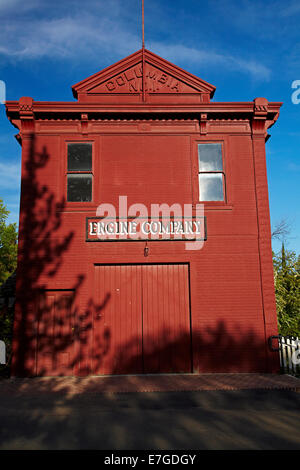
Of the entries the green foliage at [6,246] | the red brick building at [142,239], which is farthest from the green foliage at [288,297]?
the green foliage at [6,246]

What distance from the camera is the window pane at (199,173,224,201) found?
1148cm

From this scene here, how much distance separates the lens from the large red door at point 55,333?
1041cm

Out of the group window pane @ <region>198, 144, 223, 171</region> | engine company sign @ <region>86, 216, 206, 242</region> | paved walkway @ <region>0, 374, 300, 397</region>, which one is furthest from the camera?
window pane @ <region>198, 144, 223, 171</region>

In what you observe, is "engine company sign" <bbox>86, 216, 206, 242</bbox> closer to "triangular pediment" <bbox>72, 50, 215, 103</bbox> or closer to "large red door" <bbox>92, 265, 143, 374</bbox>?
"large red door" <bbox>92, 265, 143, 374</bbox>

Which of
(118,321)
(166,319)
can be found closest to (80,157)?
(118,321)

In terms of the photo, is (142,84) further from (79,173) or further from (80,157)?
(79,173)

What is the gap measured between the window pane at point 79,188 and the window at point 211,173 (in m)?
3.52

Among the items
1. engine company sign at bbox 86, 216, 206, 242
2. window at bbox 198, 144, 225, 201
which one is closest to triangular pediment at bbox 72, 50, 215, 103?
window at bbox 198, 144, 225, 201

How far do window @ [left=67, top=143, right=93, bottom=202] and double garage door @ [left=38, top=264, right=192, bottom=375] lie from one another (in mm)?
2354

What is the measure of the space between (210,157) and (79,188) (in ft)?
14.1

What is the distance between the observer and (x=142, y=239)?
1095 cm

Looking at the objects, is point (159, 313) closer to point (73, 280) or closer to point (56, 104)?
point (73, 280)

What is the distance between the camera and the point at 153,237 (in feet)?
36.1
